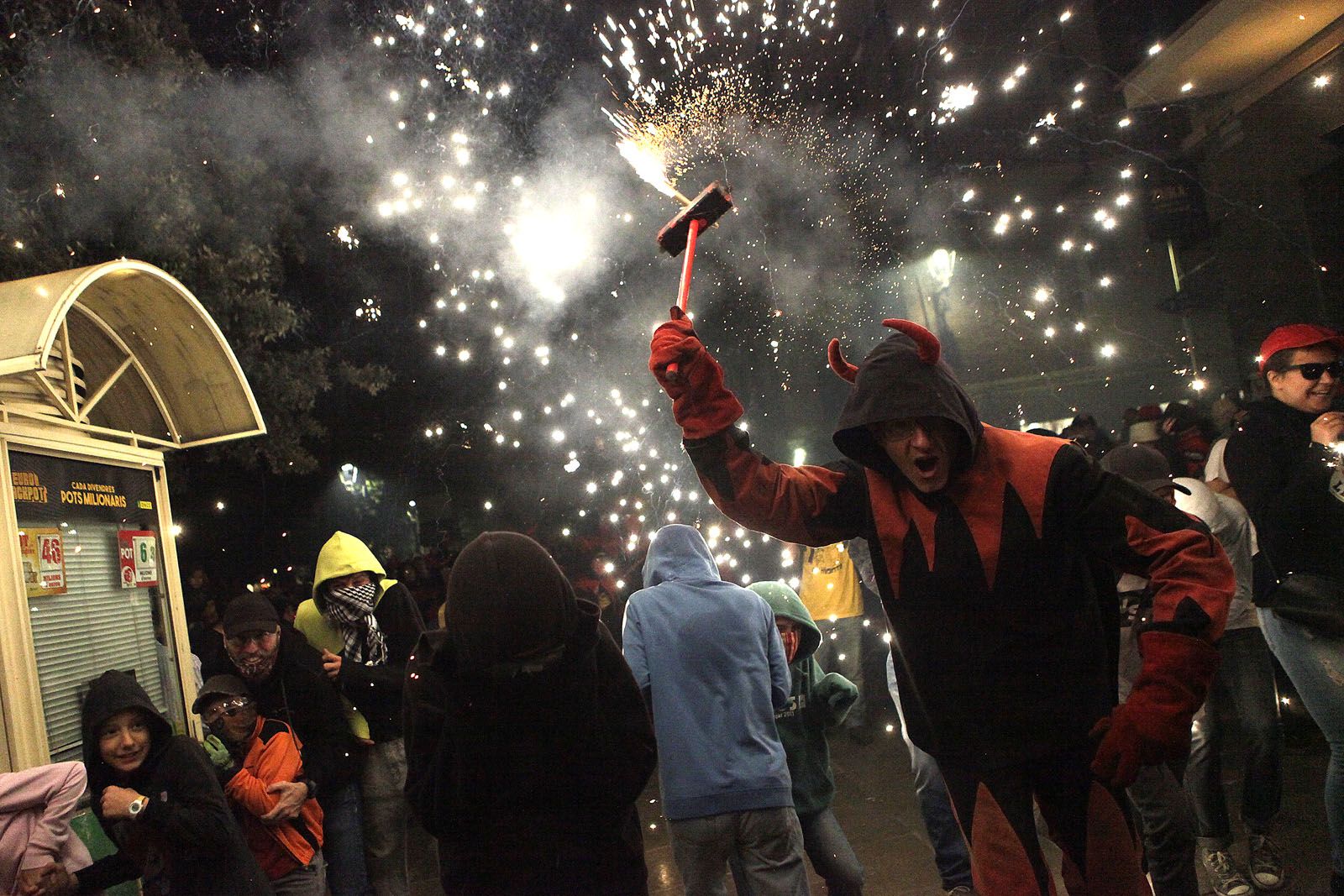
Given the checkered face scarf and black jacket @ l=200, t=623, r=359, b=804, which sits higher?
the checkered face scarf

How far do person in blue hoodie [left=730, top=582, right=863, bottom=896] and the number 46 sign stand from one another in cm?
332

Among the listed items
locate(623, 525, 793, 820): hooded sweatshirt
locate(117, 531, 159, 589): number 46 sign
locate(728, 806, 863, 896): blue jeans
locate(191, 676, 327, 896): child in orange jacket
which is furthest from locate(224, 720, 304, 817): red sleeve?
locate(728, 806, 863, 896): blue jeans

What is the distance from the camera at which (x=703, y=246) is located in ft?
42.9

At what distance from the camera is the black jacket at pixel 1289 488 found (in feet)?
11.2

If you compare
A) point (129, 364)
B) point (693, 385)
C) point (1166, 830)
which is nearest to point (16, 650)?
point (129, 364)

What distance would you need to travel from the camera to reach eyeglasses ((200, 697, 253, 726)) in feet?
12.5

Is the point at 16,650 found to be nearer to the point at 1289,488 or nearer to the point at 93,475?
the point at 93,475

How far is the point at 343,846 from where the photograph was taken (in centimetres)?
407

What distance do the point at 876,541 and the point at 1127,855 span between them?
3.34 ft

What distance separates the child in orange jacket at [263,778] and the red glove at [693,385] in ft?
8.70

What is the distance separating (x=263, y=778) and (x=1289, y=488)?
4612 mm

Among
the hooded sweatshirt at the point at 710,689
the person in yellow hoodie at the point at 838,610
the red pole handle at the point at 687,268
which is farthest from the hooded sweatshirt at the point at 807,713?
the person in yellow hoodie at the point at 838,610

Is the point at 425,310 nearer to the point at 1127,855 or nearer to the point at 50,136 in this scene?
the point at 50,136

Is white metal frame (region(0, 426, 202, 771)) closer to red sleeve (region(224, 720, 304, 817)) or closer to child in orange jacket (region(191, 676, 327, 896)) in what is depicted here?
child in orange jacket (region(191, 676, 327, 896))
